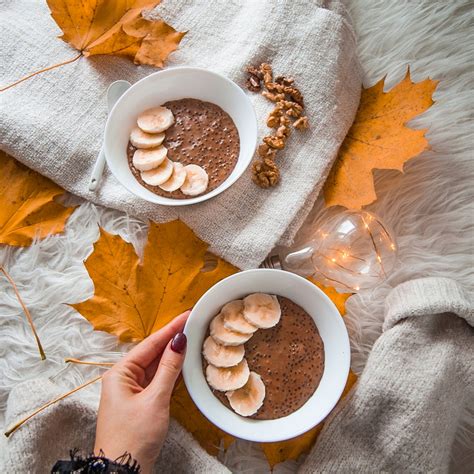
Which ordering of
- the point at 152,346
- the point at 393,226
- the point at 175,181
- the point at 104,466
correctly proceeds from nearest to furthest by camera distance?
the point at 104,466 → the point at 152,346 → the point at 175,181 → the point at 393,226

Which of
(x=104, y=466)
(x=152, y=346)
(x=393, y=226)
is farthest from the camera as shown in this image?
(x=393, y=226)

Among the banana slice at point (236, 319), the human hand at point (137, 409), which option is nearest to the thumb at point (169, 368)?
the human hand at point (137, 409)

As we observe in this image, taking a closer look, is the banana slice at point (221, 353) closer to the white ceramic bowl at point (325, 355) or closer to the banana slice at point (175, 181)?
the white ceramic bowl at point (325, 355)

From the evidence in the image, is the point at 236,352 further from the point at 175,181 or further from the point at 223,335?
the point at 175,181

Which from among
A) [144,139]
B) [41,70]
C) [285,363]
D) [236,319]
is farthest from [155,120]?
[285,363]

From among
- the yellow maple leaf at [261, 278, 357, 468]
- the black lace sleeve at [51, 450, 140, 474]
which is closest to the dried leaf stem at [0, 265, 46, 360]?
the black lace sleeve at [51, 450, 140, 474]

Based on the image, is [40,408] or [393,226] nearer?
[40,408]

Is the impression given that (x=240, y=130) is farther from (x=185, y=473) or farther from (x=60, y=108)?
(x=185, y=473)

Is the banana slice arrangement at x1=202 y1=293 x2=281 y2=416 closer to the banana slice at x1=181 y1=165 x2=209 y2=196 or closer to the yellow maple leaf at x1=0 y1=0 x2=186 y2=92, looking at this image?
the banana slice at x1=181 y1=165 x2=209 y2=196
